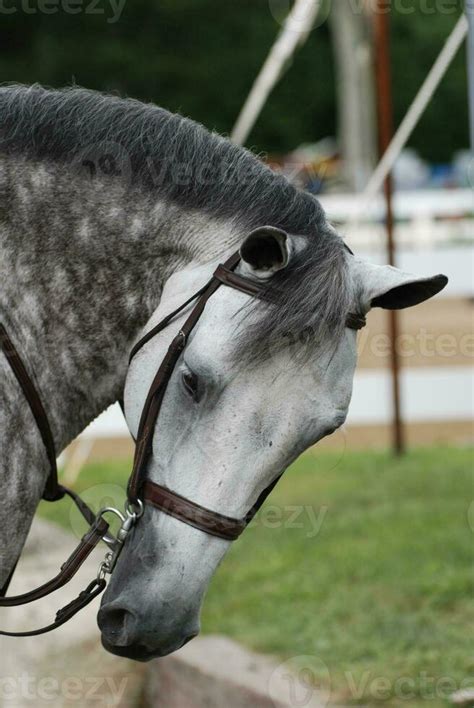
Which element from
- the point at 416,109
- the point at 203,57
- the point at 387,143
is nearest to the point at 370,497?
the point at 416,109

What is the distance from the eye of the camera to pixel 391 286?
2166 millimetres

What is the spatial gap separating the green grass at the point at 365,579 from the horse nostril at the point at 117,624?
211 cm

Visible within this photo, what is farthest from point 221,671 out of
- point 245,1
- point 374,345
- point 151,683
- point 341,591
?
point 245,1

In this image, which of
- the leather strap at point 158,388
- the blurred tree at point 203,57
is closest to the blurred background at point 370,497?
the leather strap at point 158,388

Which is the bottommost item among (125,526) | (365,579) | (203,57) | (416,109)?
(203,57)

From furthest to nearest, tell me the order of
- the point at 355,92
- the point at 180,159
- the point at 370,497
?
the point at 355,92 → the point at 370,497 → the point at 180,159

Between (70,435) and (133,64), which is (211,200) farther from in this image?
(133,64)

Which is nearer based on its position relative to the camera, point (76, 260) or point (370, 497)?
point (76, 260)

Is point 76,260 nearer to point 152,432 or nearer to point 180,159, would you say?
point 180,159

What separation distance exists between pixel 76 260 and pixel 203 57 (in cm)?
2889

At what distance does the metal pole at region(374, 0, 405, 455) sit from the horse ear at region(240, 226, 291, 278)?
565cm

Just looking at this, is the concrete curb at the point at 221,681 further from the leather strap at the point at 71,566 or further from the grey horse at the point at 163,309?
the grey horse at the point at 163,309

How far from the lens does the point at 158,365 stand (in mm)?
2244

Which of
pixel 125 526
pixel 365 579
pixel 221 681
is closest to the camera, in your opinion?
pixel 125 526
